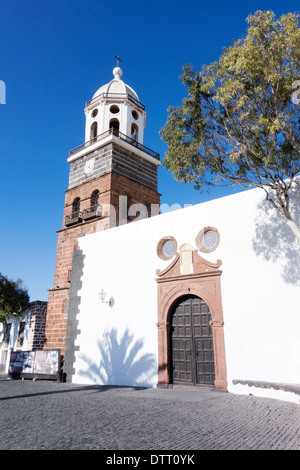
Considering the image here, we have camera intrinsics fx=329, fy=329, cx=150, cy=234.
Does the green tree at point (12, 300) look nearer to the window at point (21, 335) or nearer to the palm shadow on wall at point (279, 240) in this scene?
the window at point (21, 335)

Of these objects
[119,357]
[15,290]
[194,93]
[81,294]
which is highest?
[194,93]

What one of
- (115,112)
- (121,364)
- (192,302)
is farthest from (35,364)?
(115,112)

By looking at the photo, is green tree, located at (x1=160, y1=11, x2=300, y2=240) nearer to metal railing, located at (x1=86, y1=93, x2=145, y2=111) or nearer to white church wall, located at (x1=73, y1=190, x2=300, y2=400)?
white church wall, located at (x1=73, y1=190, x2=300, y2=400)

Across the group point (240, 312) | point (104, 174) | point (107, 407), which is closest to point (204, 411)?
point (107, 407)

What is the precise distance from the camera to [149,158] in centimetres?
1966

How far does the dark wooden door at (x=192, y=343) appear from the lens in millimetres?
9102

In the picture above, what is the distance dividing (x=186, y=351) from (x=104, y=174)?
35.0ft

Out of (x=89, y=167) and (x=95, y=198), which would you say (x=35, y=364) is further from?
(x=89, y=167)

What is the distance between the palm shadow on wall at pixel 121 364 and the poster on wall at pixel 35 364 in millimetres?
1146

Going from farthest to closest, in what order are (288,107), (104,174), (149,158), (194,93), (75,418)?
(149,158), (104,174), (194,93), (288,107), (75,418)

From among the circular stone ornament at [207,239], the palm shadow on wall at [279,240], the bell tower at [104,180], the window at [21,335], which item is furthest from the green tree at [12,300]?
the palm shadow on wall at [279,240]

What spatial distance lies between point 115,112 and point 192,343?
50.5ft

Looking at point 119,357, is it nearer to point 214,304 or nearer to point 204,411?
point 214,304

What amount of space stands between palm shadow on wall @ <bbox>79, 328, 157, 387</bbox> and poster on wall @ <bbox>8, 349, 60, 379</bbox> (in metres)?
1.15
